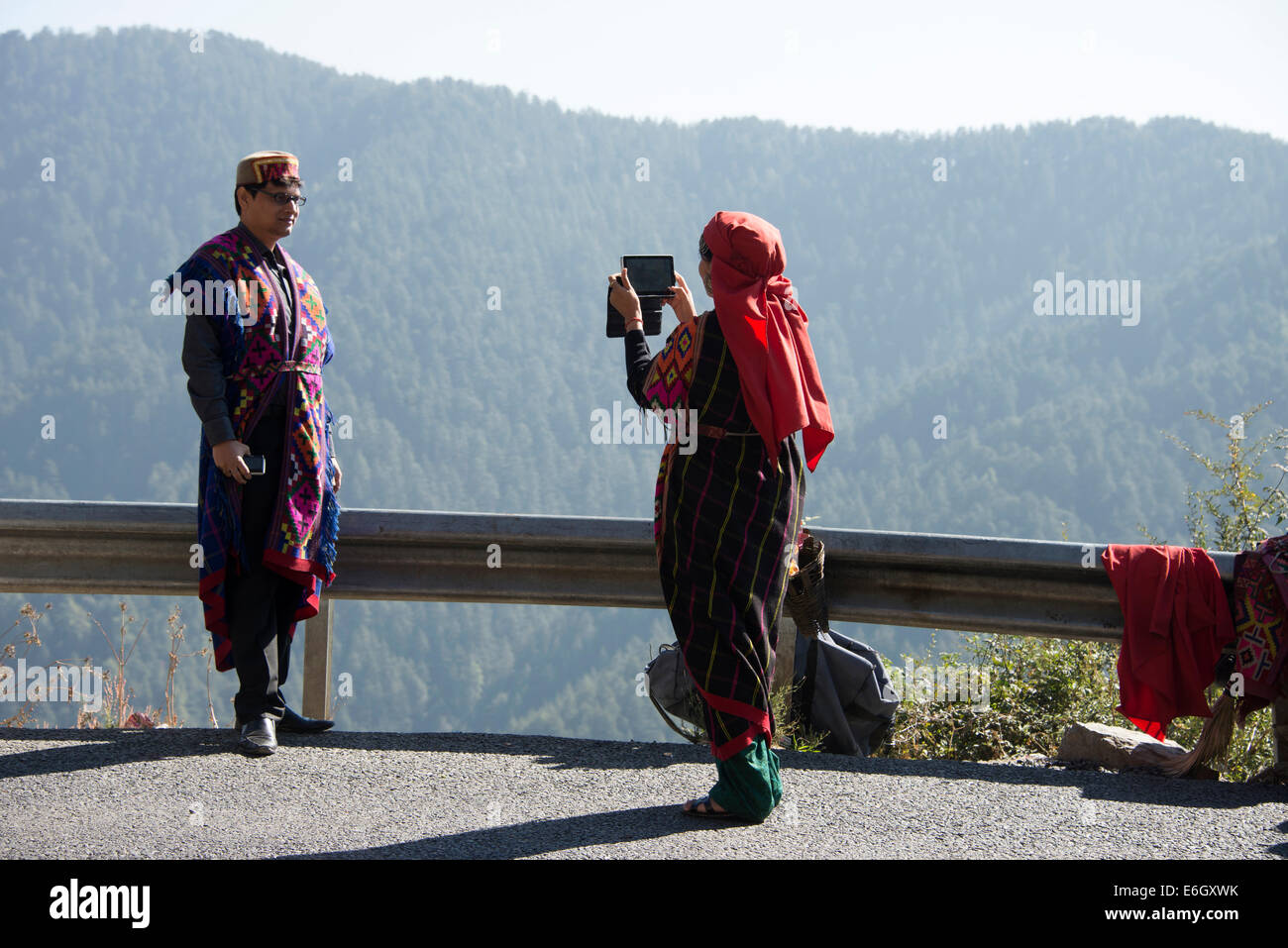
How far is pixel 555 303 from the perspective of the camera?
13712 centimetres

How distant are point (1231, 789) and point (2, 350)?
132m

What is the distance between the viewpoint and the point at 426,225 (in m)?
150

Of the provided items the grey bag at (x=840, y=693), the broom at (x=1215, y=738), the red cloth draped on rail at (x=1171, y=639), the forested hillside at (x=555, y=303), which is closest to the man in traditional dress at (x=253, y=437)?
the grey bag at (x=840, y=693)

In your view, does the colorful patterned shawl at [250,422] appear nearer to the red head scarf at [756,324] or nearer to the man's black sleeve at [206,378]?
the man's black sleeve at [206,378]

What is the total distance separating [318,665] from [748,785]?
2047 mm

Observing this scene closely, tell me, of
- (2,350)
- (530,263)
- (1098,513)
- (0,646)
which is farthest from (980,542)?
(530,263)

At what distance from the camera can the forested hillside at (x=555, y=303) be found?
3305 inches

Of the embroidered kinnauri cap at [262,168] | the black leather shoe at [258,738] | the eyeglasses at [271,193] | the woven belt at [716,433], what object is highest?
the embroidered kinnauri cap at [262,168]

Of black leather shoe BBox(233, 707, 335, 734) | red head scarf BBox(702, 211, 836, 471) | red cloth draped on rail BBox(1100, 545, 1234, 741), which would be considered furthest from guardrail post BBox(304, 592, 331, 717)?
red cloth draped on rail BBox(1100, 545, 1234, 741)

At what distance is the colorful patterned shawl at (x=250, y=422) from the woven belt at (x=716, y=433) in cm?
156

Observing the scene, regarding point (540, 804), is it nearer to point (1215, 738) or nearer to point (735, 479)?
point (735, 479)

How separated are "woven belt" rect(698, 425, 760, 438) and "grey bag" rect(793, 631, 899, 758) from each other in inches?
50.8

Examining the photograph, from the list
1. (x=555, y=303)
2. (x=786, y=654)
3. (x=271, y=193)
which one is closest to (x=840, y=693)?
(x=786, y=654)

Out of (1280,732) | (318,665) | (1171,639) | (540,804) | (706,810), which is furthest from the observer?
(318,665)
